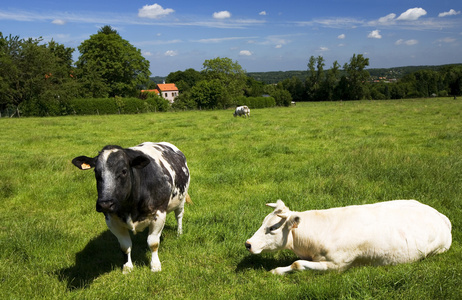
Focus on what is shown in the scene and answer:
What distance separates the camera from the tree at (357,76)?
260 ft

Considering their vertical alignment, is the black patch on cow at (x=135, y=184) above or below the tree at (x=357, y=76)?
below

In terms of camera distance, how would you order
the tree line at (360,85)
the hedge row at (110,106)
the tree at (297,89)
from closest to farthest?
the hedge row at (110,106) → the tree line at (360,85) → the tree at (297,89)

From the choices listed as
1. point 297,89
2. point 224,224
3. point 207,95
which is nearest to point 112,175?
point 224,224

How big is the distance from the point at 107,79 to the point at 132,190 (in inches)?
1956

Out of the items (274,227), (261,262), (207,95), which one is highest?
(207,95)

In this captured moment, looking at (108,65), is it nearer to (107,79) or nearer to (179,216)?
(107,79)

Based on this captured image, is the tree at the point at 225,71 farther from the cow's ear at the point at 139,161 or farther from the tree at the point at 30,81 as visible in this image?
the cow's ear at the point at 139,161

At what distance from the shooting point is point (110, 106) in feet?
126

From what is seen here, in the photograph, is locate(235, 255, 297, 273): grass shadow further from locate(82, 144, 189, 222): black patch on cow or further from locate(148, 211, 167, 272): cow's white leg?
locate(82, 144, 189, 222): black patch on cow

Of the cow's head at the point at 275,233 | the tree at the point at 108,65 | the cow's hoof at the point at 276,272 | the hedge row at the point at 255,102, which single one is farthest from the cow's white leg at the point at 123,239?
the hedge row at the point at 255,102

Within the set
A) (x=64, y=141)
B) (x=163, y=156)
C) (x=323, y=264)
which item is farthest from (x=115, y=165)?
(x=64, y=141)

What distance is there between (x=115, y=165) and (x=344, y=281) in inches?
107

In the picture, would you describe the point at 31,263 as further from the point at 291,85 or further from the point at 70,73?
the point at 291,85

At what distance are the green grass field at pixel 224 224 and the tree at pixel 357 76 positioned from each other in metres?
73.7
